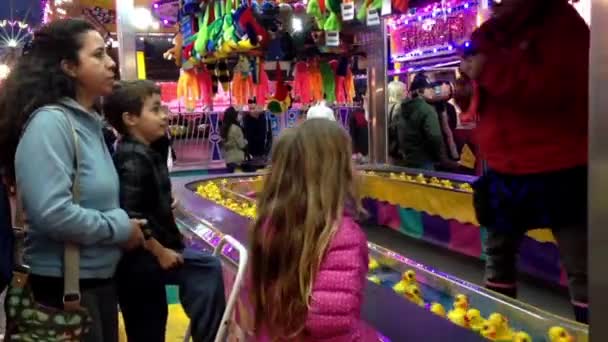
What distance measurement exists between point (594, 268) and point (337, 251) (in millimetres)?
591

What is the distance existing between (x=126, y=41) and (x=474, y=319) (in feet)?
14.2

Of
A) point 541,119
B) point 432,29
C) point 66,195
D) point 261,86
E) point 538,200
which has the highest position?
point 432,29

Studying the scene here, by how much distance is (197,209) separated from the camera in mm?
4211

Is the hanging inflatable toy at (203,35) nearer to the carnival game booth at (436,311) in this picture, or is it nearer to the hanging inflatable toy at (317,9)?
the hanging inflatable toy at (317,9)

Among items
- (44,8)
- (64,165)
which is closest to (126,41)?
(44,8)

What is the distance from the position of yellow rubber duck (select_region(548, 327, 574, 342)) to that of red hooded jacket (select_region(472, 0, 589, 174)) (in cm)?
59

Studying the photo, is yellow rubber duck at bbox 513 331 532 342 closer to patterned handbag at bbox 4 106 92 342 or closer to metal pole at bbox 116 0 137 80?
patterned handbag at bbox 4 106 92 342

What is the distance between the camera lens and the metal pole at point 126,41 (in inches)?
225

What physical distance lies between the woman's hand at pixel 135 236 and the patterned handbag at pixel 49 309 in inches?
7.2

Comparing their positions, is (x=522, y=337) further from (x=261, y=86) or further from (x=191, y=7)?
(x=191, y=7)

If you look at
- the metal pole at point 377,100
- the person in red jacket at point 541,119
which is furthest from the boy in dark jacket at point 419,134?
the person in red jacket at point 541,119

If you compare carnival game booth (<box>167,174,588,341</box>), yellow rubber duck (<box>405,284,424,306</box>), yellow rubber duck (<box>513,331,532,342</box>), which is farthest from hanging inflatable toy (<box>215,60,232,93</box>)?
yellow rubber duck (<box>513,331,532,342</box>)

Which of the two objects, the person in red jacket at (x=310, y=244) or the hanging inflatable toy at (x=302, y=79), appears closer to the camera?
the person in red jacket at (x=310, y=244)

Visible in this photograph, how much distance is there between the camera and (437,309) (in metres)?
2.40
